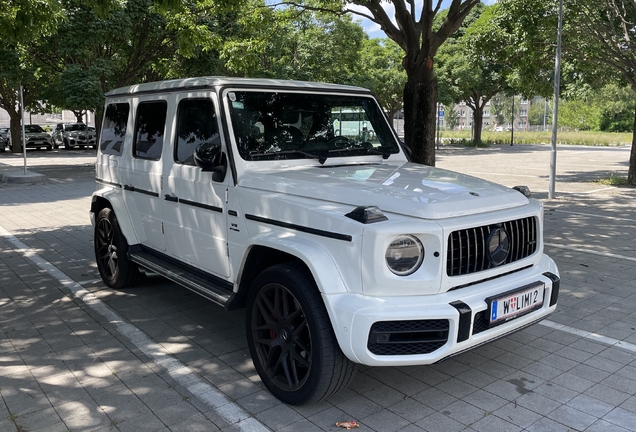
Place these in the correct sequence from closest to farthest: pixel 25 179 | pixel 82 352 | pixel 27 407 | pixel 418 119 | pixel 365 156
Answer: pixel 27 407 → pixel 82 352 → pixel 365 156 → pixel 418 119 → pixel 25 179

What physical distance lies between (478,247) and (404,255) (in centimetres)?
54

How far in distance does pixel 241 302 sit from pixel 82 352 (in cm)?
150

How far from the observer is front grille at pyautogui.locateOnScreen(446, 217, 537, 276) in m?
3.26

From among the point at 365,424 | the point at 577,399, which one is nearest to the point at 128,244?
the point at 365,424

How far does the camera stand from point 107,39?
19.2 m

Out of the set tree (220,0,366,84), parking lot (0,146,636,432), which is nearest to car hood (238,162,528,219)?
parking lot (0,146,636,432)

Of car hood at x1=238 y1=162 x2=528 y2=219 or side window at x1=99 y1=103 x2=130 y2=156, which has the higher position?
side window at x1=99 y1=103 x2=130 y2=156

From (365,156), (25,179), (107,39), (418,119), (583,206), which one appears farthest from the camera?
(107,39)

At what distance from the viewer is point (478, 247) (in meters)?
3.39

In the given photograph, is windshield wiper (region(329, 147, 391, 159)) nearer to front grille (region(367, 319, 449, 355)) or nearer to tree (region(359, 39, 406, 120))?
front grille (region(367, 319, 449, 355))

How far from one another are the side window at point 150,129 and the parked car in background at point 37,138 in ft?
109

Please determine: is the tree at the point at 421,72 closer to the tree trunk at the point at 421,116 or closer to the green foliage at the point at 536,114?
the tree trunk at the point at 421,116

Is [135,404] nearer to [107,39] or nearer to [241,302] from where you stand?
[241,302]

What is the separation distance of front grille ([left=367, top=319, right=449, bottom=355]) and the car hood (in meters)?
0.61
